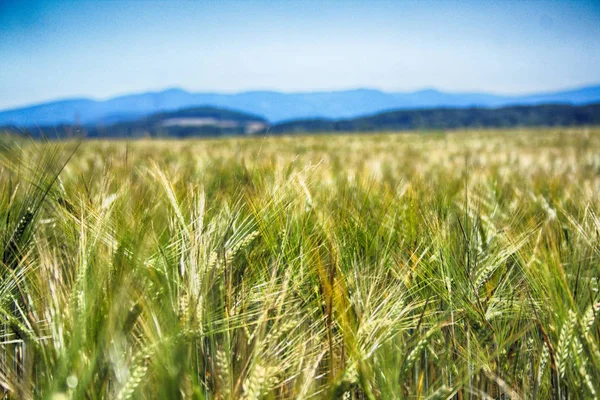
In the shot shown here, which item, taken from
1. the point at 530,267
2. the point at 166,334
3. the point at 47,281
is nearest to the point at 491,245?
the point at 530,267

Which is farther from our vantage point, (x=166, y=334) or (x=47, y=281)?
(x=47, y=281)

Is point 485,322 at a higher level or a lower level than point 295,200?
lower

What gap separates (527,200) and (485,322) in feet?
4.92

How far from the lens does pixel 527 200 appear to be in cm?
242

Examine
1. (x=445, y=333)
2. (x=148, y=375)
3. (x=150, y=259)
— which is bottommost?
(x=445, y=333)

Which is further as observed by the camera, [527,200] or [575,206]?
[527,200]

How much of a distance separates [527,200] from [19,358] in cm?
224

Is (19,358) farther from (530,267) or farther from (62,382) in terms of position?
(530,267)

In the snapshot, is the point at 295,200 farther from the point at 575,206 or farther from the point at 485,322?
the point at 575,206

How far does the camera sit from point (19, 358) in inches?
43.6

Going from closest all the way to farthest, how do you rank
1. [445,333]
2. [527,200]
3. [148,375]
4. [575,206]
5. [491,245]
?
[148,375] < [445,333] < [491,245] < [575,206] < [527,200]

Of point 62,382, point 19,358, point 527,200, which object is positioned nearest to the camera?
point 62,382

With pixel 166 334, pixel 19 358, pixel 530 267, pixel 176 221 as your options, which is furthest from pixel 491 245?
pixel 19 358

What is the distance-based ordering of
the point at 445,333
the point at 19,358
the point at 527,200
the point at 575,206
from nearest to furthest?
the point at 19,358, the point at 445,333, the point at 575,206, the point at 527,200
